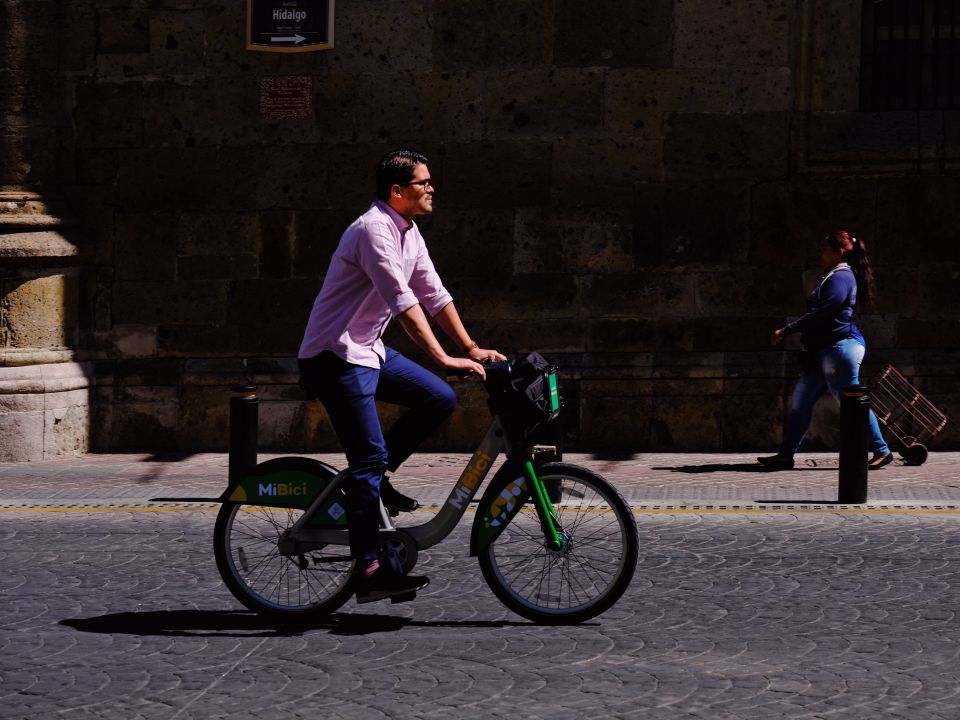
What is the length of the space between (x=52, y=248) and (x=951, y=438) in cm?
684

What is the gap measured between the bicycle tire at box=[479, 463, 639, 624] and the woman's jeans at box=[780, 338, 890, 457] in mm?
5161

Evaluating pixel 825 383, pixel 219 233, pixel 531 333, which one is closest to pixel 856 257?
pixel 825 383

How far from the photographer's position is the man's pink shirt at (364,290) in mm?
5988

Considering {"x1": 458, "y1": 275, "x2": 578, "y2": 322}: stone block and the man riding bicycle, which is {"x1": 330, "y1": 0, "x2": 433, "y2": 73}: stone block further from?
the man riding bicycle

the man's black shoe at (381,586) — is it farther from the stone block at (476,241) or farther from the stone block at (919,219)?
the stone block at (919,219)

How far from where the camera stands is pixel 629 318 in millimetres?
12406

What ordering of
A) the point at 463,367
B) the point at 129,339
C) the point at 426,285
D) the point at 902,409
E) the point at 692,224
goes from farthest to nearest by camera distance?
the point at 129,339 → the point at 692,224 → the point at 902,409 → the point at 426,285 → the point at 463,367

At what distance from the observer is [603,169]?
1236 cm

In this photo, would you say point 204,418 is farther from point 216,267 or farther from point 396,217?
point 396,217

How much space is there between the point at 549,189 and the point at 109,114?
3.43 metres

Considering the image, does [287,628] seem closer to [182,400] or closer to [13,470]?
[13,470]

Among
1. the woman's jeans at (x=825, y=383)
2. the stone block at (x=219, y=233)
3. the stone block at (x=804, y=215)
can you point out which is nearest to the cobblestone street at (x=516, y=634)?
the woman's jeans at (x=825, y=383)

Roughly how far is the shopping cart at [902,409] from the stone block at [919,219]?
3.03 ft

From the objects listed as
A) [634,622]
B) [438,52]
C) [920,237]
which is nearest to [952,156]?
[920,237]
